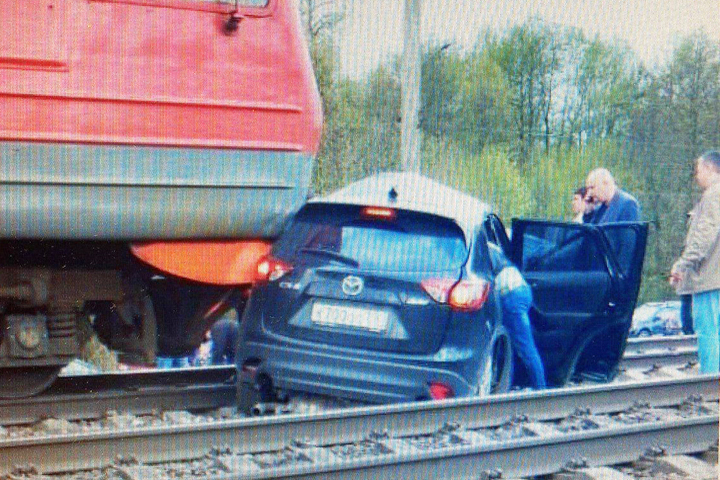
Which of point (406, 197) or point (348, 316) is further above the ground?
point (406, 197)

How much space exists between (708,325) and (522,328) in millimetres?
1201

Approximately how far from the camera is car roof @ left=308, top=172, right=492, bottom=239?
20.7 feet

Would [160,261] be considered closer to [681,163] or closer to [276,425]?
[276,425]

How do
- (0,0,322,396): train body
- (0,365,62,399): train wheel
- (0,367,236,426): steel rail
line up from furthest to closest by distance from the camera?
(0,367,236,426): steel rail < (0,365,62,399): train wheel < (0,0,322,396): train body

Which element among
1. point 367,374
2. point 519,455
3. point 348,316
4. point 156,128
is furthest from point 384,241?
point 156,128

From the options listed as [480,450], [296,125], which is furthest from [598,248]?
[296,125]

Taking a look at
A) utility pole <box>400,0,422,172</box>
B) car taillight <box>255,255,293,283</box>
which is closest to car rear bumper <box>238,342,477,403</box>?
car taillight <box>255,255,293,283</box>

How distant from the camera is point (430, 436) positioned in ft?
19.0

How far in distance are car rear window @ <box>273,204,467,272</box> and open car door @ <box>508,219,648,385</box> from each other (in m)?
1.01

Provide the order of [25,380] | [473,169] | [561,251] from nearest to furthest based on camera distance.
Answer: [25,380]
[473,169]
[561,251]

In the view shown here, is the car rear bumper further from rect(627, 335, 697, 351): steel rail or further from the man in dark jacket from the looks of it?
rect(627, 335, 697, 351): steel rail

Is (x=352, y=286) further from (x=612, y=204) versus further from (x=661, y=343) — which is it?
(x=661, y=343)

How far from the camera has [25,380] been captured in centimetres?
539

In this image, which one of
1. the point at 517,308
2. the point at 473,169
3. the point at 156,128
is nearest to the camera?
the point at 156,128
